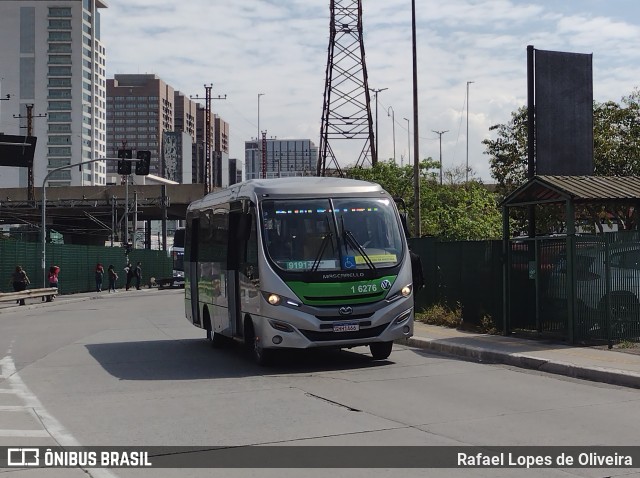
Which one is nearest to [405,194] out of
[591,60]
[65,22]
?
[591,60]

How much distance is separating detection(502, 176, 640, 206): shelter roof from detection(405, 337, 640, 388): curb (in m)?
3.27

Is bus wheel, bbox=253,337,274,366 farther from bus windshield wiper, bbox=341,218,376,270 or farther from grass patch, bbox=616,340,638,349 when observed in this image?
grass patch, bbox=616,340,638,349

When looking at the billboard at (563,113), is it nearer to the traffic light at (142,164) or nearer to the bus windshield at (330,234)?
the bus windshield at (330,234)

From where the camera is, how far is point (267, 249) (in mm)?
13727

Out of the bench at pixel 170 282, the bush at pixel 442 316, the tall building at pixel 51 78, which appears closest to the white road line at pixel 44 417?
the bush at pixel 442 316

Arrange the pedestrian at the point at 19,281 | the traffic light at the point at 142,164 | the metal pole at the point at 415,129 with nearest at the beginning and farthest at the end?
the metal pole at the point at 415,129 < the pedestrian at the point at 19,281 < the traffic light at the point at 142,164

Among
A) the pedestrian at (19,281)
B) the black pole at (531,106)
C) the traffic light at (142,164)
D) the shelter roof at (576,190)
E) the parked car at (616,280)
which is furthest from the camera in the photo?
the traffic light at (142,164)

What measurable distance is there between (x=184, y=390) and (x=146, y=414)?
193cm

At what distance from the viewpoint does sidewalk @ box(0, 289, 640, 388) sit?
12102mm

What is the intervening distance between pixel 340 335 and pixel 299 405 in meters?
3.02

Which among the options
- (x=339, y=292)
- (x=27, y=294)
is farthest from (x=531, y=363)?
(x=27, y=294)

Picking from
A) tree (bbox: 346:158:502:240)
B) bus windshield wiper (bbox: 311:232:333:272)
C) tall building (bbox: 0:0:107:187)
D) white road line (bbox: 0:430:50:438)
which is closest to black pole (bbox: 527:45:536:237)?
bus windshield wiper (bbox: 311:232:333:272)

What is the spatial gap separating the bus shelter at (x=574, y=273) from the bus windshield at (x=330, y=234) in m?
3.46

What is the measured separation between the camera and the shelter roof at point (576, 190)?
15.5m
